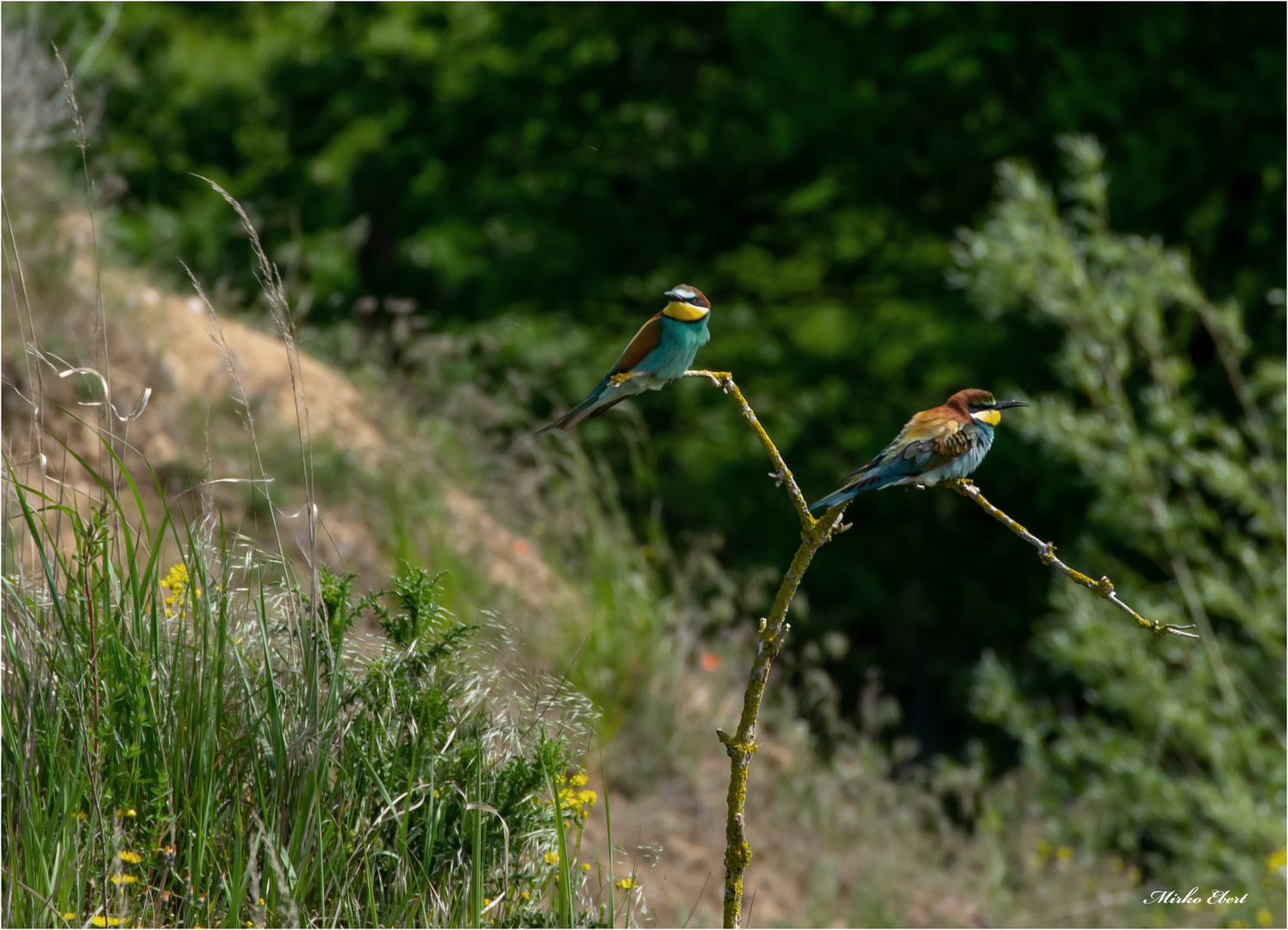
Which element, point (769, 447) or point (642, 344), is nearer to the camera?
point (769, 447)

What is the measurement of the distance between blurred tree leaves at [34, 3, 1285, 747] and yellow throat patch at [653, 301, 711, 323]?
566 centimetres

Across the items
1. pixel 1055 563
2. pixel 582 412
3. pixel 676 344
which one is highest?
pixel 676 344

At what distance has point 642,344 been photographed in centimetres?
238

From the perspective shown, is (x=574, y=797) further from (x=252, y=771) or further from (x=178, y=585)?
(x=178, y=585)

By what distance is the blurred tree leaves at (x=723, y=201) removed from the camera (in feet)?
26.0

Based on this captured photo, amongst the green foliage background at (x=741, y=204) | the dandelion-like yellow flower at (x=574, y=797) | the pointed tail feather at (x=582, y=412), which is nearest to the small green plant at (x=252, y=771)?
the dandelion-like yellow flower at (x=574, y=797)

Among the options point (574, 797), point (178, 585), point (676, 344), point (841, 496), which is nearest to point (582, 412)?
point (676, 344)

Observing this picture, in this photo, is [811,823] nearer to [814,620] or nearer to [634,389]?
[634,389]

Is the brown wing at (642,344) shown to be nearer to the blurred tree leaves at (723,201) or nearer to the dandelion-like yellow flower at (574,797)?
the dandelion-like yellow flower at (574,797)

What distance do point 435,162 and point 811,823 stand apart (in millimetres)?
6886

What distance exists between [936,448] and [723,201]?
7.68 m

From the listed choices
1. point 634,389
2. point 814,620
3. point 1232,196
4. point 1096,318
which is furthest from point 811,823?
point 1232,196

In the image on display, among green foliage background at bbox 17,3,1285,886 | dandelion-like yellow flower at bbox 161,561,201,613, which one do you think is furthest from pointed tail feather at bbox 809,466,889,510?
green foliage background at bbox 17,3,1285,886

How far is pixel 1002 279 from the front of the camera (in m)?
5.71
